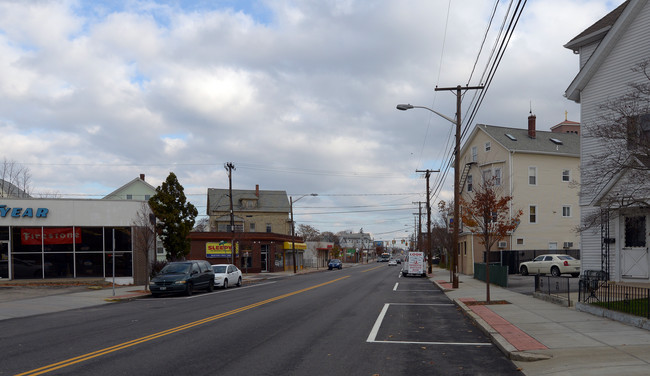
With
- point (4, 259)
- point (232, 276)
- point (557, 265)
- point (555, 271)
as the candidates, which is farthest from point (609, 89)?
point (4, 259)

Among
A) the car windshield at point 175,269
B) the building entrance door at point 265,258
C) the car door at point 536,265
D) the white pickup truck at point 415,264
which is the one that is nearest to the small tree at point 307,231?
the building entrance door at point 265,258

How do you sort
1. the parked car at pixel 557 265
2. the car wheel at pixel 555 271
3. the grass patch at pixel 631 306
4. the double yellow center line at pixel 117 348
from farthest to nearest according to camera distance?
1. the car wheel at pixel 555 271
2. the parked car at pixel 557 265
3. the grass patch at pixel 631 306
4. the double yellow center line at pixel 117 348

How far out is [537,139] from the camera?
1763 inches

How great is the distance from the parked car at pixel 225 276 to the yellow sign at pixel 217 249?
923 inches

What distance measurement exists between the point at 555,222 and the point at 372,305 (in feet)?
94.3

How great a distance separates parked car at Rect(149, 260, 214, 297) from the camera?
24.9m

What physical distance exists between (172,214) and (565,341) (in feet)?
86.3

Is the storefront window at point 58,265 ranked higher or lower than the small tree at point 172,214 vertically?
lower

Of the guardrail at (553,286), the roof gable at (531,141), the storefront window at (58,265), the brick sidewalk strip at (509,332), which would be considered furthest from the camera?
the roof gable at (531,141)

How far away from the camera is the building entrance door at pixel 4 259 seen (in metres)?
30.4

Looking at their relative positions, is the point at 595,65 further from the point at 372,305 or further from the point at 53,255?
the point at 53,255

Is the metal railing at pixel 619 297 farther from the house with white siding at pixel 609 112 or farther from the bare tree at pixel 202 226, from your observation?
the bare tree at pixel 202 226

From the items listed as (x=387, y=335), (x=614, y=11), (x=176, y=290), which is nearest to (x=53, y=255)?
(x=176, y=290)

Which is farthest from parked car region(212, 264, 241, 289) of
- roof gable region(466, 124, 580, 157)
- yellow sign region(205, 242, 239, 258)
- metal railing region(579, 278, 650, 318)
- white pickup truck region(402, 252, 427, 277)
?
yellow sign region(205, 242, 239, 258)
